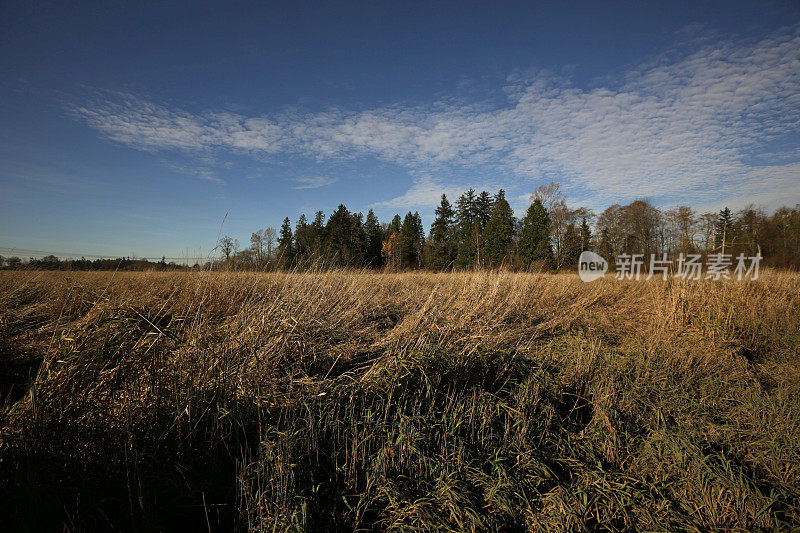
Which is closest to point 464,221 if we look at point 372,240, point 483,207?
point 483,207

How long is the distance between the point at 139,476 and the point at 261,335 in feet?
4.65

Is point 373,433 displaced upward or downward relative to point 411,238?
downward

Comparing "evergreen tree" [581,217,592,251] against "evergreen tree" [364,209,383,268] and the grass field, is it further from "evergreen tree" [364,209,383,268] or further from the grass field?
the grass field

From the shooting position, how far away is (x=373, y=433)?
6.93 feet

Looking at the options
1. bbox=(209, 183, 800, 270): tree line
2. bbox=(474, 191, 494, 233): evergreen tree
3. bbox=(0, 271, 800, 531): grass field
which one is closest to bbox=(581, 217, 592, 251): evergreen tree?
bbox=(209, 183, 800, 270): tree line

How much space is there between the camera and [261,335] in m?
2.89

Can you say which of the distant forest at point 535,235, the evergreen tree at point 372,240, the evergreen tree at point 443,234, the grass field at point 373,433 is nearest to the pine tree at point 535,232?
the distant forest at point 535,235

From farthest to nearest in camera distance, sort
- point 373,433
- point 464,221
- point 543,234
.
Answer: point 464,221, point 543,234, point 373,433

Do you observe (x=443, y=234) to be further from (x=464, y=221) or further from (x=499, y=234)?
(x=499, y=234)

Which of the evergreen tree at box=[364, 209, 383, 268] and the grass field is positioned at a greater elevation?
the evergreen tree at box=[364, 209, 383, 268]

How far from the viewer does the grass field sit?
5.12 ft

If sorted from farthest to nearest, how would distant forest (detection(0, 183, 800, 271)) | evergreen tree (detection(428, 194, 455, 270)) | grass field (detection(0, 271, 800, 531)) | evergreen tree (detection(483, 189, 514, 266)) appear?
evergreen tree (detection(428, 194, 455, 270)), evergreen tree (detection(483, 189, 514, 266)), distant forest (detection(0, 183, 800, 271)), grass field (detection(0, 271, 800, 531))

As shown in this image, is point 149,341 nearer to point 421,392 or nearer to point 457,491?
point 421,392

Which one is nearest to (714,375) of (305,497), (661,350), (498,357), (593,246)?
(661,350)
